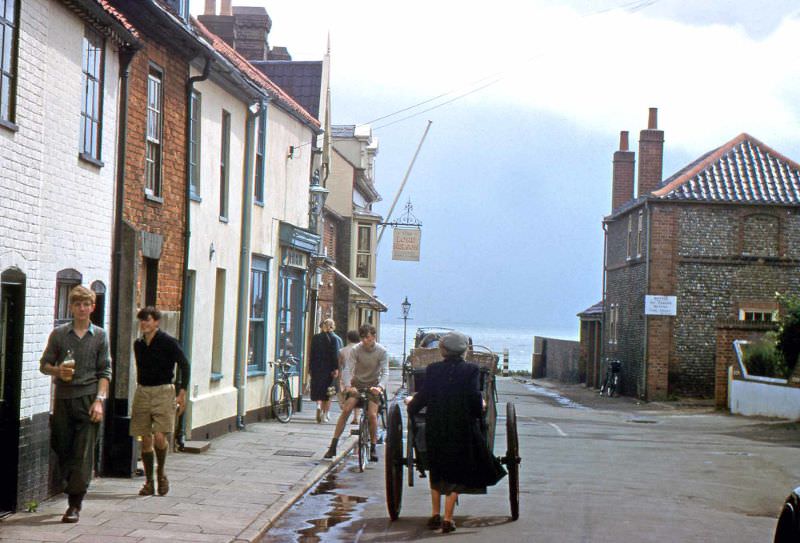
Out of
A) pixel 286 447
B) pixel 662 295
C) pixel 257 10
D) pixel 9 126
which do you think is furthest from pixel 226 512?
pixel 662 295

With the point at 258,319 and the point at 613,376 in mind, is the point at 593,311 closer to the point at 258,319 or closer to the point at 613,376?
the point at 613,376

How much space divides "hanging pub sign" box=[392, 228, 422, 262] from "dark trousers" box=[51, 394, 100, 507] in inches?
1471

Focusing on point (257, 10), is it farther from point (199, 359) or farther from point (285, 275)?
point (199, 359)

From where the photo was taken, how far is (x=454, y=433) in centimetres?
1025

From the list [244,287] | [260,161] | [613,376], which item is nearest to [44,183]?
[244,287]

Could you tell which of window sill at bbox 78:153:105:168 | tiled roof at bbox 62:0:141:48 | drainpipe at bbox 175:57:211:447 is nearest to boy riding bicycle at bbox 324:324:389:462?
drainpipe at bbox 175:57:211:447

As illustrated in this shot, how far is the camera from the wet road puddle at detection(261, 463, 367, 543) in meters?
9.89

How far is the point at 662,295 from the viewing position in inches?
1549

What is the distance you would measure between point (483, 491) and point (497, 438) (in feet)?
33.1

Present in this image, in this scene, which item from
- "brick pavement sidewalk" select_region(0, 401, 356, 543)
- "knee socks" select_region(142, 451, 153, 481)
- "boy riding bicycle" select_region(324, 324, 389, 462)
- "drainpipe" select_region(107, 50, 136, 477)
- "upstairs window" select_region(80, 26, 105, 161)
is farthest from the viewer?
"boy riding bicycle" select_region(324, 324, 389, 462)

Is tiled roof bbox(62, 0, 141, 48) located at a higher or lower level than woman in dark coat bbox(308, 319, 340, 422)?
higher

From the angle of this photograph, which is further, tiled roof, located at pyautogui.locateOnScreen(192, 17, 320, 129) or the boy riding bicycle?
tiled roof, located at pyautogui.locateOnScreen(192, 17, 320, 129)

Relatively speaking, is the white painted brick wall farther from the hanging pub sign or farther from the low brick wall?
the low brick wall

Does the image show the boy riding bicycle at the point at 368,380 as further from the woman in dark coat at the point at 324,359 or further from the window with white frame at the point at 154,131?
the woman in dark coat at the point at 324,359
